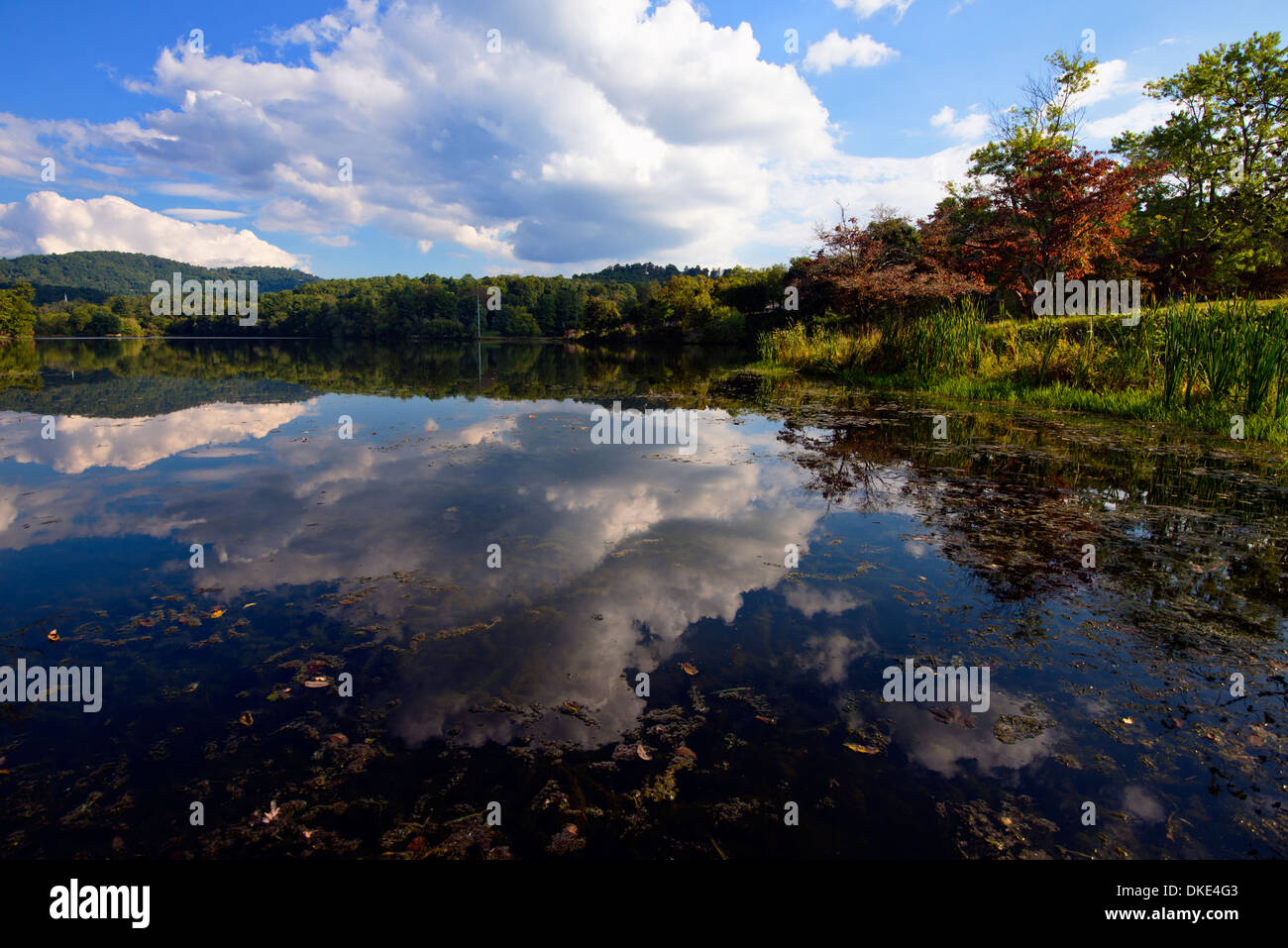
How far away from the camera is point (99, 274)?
463 ft

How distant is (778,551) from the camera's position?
5.05 meters

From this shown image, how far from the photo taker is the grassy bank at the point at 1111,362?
9.50 metres

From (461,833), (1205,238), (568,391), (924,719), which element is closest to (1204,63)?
(1205,238)

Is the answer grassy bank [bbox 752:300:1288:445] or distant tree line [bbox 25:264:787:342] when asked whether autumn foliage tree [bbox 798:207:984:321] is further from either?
distant tree line [bbox 25:264:787:342]

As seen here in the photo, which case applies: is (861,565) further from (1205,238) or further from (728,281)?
(728,281)

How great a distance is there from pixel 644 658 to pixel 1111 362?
45.7ft

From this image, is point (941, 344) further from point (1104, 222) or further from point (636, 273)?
point (636, 273)

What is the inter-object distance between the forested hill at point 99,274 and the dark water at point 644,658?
153 meters

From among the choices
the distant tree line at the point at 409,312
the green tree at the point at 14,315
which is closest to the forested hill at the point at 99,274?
the distant tree line at the point at 409,312

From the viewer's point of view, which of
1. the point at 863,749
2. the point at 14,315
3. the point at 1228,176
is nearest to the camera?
the point at 863,749

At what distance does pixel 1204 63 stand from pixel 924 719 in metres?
36.9

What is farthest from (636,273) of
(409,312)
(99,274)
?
Answer: (99,274)

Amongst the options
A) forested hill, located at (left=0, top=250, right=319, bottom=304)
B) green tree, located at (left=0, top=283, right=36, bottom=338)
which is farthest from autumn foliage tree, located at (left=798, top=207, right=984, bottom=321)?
forested hill, located at (left=0, top=250, right=319, bottom=304)

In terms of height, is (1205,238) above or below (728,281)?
below
